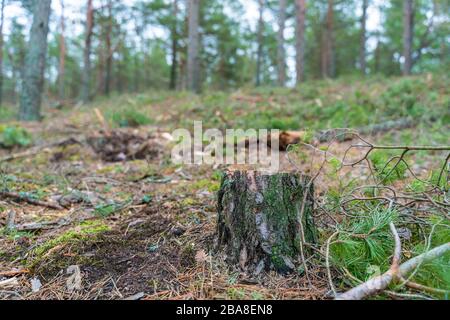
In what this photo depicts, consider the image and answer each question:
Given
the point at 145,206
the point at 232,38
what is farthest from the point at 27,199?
the point at 232,38

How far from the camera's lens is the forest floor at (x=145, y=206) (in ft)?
5.67

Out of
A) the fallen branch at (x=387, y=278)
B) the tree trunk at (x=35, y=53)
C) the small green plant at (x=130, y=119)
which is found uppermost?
the tree trunk at (x=35, y=53)

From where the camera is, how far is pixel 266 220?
1805 millimetres

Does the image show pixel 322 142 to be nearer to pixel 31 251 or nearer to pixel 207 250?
pixel 207 250

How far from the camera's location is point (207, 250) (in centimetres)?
201

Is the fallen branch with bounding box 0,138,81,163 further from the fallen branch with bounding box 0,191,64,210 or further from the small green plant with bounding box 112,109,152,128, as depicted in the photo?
the fallen branch with bounding box 0,191,64,210

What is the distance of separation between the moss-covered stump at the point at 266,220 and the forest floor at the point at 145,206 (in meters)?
0.09

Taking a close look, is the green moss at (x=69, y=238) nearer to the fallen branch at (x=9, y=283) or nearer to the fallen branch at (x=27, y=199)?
the fallen branch at (x=9, y=283)

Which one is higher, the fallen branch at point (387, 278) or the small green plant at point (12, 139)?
the small green plant at point (12, 139)

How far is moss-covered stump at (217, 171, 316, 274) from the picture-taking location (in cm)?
179

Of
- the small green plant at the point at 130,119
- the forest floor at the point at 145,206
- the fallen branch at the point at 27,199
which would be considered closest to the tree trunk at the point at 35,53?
the forest floor at the point at 145,206

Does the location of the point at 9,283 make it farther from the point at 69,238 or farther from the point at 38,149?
the point at 38,149

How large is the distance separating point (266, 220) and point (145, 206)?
1455mm

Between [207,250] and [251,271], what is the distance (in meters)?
0.34
